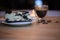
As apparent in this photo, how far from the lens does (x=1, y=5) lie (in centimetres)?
207

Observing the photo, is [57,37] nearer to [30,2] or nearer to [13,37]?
[13,37]

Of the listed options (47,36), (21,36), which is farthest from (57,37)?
(21,36)

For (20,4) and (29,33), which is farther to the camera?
(20,4)

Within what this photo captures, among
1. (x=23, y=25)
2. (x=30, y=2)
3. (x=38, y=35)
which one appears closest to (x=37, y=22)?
(x=23, y=25)

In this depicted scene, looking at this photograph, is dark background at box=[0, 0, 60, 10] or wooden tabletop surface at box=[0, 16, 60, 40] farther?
dark background at box=[0, 0, 60, 10]

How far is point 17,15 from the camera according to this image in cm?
118

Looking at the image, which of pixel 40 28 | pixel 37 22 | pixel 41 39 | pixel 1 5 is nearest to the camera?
pixel 41 39

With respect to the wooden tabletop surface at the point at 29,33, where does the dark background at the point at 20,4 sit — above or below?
below

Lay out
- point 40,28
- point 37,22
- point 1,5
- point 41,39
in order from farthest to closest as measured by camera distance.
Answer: point 1,5, point 37,22, point 40,28, point 41,39

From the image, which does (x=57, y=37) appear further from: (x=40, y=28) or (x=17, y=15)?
(x=17, y=15)

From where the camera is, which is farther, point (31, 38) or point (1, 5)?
point (1, 5)

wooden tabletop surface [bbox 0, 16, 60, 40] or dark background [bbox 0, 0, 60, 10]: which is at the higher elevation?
wooden tabletop surface [bbox 0, 16, 60, 40]

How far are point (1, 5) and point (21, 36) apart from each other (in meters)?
1.19

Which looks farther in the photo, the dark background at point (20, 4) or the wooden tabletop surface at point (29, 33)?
the dark background at point (20, 4)
